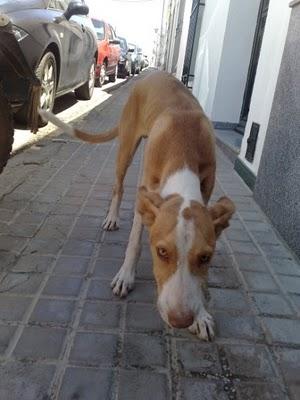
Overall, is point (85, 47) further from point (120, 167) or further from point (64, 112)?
point (120, 167)

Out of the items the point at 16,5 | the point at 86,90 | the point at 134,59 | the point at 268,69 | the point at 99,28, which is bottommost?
the point at 134,59

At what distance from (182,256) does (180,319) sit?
279mm

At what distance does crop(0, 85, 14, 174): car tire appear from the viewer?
324cm

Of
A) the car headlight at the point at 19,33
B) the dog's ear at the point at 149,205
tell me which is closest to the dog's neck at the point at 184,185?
the dog's ear at the point at 149,205

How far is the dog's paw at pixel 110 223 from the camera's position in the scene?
3877 mm

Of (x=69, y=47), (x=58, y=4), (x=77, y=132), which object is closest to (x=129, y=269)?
(x=77, y=132)

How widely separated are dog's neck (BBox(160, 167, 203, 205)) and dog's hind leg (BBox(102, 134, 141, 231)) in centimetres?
120

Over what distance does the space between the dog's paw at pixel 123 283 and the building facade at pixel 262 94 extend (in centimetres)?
150

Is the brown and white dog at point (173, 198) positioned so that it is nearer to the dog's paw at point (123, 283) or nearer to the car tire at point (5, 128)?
the dog's paw at point (123, 283)

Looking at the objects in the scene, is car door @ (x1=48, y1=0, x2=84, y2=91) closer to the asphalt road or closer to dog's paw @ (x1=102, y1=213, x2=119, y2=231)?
the asphalt road

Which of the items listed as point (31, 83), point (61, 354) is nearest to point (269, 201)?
point (31, 83)

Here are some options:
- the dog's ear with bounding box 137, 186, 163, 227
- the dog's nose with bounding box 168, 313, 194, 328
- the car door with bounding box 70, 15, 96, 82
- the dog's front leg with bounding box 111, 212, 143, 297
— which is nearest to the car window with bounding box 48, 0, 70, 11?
the car door with bounding box 70, 15, 96, 82

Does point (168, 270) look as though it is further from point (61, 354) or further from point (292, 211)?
point (292, 211)

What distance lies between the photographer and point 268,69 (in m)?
5.28
